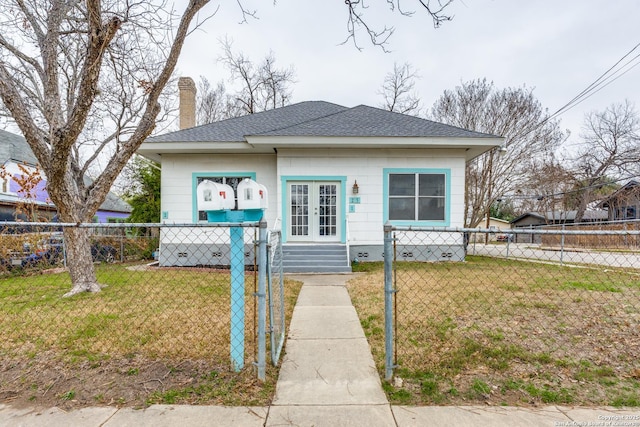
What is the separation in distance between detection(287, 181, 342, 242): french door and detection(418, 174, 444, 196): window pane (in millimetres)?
2571

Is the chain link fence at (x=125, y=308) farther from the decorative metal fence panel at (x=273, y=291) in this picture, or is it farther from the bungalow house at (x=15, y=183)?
the bungalow house at (x=15, y=183)

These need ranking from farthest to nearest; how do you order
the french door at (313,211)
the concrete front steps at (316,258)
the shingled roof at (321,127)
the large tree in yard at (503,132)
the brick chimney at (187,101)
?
the large tree in yard at (503,132) < the brick chimney at (187,101) < the french door at (313,211) < the shingled roof at (321,127) < the concrete front steps at (316,258)

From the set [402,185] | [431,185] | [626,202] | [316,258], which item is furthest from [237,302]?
[626,202]

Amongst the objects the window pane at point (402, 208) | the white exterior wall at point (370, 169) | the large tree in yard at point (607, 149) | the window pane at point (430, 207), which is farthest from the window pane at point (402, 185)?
the large tree in yard at point (607, 149)

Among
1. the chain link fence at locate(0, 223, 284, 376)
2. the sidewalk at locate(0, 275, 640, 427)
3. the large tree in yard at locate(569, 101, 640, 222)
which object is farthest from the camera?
the large tree in yard at locate(569, 101, 640, 222)

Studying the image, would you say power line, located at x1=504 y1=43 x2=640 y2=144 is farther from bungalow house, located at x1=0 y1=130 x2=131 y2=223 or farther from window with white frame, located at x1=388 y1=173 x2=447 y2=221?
bungalow house, located at x1=0 y1=130 x2=131 y2=223

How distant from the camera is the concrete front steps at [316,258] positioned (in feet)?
26.8

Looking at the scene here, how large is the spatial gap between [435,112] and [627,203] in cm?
2023

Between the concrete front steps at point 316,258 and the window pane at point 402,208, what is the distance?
1923 millimetres

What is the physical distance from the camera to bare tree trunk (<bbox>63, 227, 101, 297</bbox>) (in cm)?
570

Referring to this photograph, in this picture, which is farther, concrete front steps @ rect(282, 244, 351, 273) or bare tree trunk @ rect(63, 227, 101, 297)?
concrete front steps @ rect(282, 244, 351, 273)

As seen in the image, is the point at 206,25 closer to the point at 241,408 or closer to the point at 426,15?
the point at 426,15

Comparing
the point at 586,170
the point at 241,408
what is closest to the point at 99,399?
the point at 241,408

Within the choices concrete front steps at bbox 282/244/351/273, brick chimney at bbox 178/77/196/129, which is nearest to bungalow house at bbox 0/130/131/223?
brick chimney at bbox 178/77/196/129
